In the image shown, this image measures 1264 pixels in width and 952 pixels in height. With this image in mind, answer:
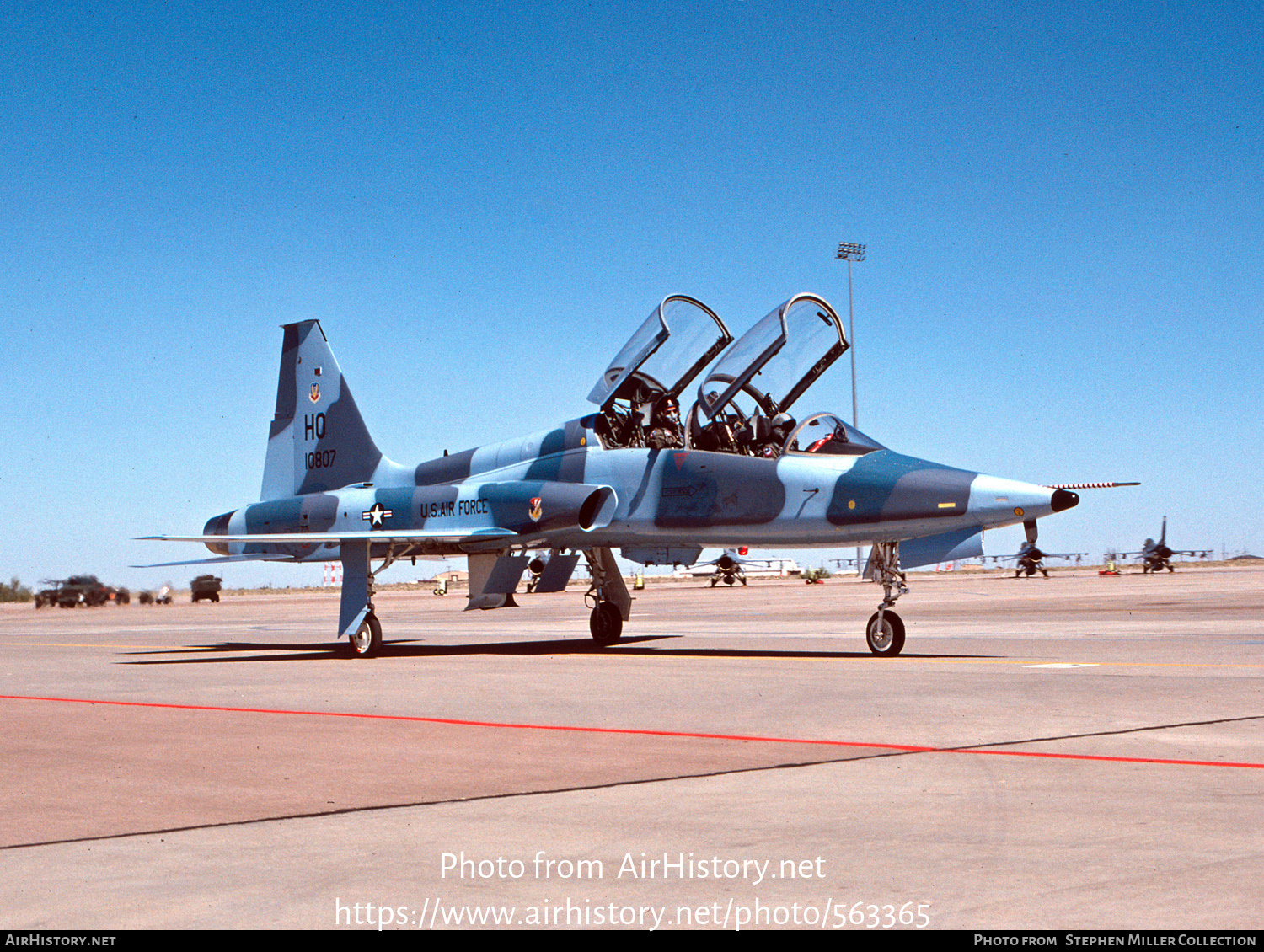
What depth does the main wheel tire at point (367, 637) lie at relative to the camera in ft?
57.9

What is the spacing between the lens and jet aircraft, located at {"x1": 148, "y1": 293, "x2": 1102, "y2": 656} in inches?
579

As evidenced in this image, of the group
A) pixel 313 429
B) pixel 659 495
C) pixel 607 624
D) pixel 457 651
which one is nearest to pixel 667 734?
pixel 659 495

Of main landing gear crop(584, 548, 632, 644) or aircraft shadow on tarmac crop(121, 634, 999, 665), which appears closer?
aircraft shadow on tarmac crop(121, 634, 999, 665)

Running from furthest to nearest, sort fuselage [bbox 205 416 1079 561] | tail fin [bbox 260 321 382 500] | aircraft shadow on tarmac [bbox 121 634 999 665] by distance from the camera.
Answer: tail fin [bbox 260 321 382 500], aircraft shadow on tarmac [bbox 121 634 999 665], fuselage [bbox 205 416 1079 561]

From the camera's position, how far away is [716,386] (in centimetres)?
1678

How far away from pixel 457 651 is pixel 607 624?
2484 millimetres

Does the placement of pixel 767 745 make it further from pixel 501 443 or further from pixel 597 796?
pixel 501 443

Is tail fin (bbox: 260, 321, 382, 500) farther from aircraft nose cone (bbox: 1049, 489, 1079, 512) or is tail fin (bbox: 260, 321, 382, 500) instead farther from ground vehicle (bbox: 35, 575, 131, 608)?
ground vehicle (bbox: 35, 575, 131, 608)

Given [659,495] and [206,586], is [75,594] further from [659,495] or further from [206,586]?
[659,495]

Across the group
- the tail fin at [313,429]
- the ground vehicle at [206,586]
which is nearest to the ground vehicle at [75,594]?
the ground vehicle at [206,586]

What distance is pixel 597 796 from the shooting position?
6035mm

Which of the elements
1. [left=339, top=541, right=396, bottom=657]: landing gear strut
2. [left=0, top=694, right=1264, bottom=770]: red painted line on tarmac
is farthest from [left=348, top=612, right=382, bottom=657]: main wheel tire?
[left=0, top=694, right=1264, bottom=770]: red painted line on tarmac

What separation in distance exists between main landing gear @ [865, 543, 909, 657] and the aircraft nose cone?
6.72 feet
